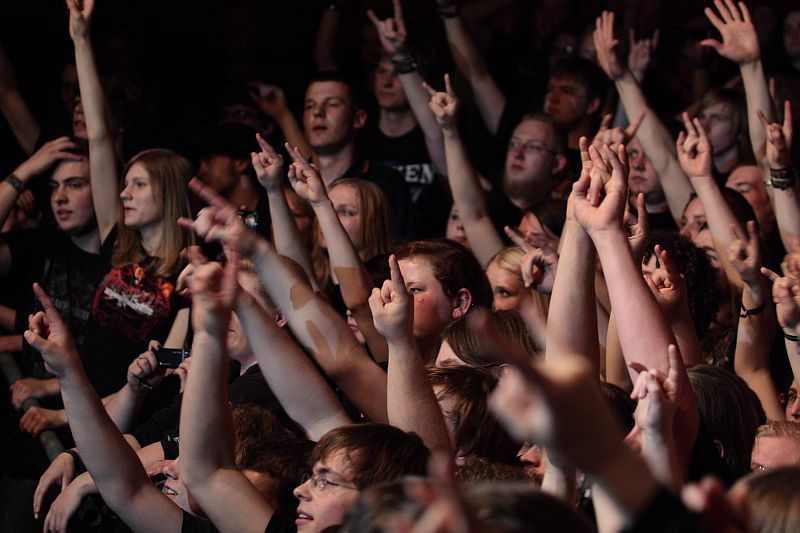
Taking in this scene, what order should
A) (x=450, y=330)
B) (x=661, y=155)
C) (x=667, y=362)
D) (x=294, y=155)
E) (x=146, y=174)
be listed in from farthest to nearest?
(x=661, y=155) < (x=146, y=174) < (x=294, y=155) < (x=450, y=330) < (x=667, y=362)

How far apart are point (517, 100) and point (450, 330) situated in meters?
2.61

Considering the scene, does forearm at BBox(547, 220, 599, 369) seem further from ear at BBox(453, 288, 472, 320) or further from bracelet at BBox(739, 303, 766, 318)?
bracelet at BBox(739, 303, 766, 318)

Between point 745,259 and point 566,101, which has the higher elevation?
point 566,101

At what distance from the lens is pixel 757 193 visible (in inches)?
173

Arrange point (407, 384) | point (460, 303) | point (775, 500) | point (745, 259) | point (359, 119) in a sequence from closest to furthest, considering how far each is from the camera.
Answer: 1. point (775, 500)
2. point (407, 384)
3. point (745, 259)
4. point (460, 303)
5. point (359, 119)

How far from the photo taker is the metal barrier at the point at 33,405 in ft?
11.5

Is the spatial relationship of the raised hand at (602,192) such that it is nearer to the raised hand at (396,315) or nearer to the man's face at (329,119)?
the raised hand at (396,315)

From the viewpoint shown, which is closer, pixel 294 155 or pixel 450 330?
pixel 450 330

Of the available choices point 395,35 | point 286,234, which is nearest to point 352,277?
point 286,234

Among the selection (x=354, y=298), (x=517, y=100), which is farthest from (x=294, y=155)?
(x=517, y=100)

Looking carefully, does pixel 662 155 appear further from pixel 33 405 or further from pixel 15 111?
pixel 15 111

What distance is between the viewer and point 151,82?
19.5 feet

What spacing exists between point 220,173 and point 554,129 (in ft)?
4.78

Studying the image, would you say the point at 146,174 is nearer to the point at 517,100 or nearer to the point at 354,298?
the point at 354,298
